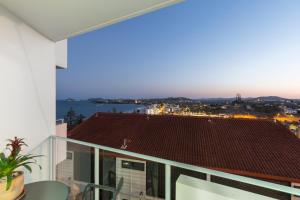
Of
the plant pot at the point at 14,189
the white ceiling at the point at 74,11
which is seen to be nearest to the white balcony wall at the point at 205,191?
the plant pot at the point at 14,189

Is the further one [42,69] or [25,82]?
[42,69]

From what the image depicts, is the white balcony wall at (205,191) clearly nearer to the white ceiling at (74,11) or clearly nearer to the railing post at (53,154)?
the white ceiling at (74,11)

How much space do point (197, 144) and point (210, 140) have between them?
686 millimetres

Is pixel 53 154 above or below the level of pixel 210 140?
above

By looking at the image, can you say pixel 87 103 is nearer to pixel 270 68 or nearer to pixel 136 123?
pixel 136 123

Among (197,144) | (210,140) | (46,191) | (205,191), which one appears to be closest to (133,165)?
(197,144)

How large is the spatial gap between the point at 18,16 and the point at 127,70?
21.8m

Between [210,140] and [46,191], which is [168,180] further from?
[210,140]

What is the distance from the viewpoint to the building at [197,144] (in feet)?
20.7

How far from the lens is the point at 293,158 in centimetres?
677

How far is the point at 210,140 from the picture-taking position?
8273 millimetres

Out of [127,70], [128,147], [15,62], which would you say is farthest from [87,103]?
[15,62]

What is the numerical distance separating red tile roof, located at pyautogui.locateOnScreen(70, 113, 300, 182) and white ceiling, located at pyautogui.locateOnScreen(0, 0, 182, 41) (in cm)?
597

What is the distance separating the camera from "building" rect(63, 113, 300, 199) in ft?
20.7
